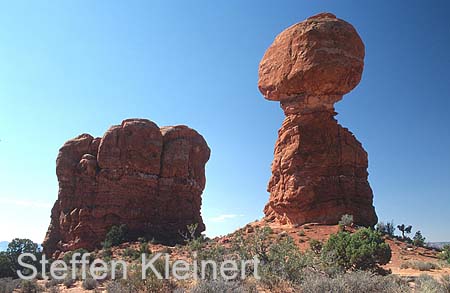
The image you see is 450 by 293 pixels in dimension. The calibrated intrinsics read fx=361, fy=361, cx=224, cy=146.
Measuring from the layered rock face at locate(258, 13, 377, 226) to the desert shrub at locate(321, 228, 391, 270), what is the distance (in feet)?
30.6

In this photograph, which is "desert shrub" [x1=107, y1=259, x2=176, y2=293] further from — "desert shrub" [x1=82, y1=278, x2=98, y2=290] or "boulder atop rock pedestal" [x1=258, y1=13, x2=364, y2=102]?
"boulder atop rock pedestal" [x1=258, y1=13, x2=364, y2=102]

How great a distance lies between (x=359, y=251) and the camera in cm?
1440

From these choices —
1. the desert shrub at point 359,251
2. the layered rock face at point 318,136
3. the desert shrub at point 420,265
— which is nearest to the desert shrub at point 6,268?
the layered rock face at point 318,136

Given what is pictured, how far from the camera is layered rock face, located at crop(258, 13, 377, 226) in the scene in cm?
2556

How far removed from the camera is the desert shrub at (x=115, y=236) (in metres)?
35.8

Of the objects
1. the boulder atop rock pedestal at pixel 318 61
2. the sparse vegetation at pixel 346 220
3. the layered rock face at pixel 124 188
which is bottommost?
the sparse vegetation at pixel 346 220

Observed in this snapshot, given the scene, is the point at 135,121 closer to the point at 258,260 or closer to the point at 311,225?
the point at 311,225

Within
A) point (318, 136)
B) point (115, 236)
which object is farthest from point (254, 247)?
point (115, 236)

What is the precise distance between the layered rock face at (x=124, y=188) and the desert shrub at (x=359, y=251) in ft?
86.0

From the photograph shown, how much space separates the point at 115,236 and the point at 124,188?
19.8 ft

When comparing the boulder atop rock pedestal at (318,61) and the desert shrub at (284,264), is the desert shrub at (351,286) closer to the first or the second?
the desert shrub at (284,264)

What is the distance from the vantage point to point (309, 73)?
1054 inches

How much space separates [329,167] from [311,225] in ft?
15.2

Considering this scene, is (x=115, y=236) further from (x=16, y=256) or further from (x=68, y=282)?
(x=68, y=282)
